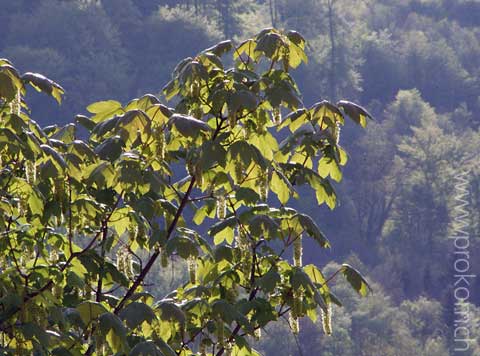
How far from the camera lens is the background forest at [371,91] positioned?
64.1 metres

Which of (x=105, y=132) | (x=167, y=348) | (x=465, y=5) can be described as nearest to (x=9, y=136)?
(x=105, y=132)

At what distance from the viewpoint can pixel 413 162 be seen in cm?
7594

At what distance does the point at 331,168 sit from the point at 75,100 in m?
77.7

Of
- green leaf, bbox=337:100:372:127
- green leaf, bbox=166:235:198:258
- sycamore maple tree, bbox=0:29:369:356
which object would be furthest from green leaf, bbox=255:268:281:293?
green leaf, bbox=337:100:372:127

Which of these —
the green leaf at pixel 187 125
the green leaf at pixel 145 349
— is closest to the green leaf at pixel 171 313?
the green leaf at pixel 145 349

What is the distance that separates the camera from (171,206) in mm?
4617

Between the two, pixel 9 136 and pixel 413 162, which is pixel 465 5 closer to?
pixel 413 162

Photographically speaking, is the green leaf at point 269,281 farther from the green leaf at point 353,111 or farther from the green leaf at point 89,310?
the green leaf at point 353,111

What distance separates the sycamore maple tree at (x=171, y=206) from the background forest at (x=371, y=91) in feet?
172

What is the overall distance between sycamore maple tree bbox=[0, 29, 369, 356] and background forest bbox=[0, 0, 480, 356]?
52368mm

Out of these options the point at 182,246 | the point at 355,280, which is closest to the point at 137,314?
the point at 182,246

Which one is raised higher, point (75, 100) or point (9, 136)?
point (9, 136)

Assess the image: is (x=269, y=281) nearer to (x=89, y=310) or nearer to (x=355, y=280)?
(x=355, y=280)

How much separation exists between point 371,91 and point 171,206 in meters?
87.9
